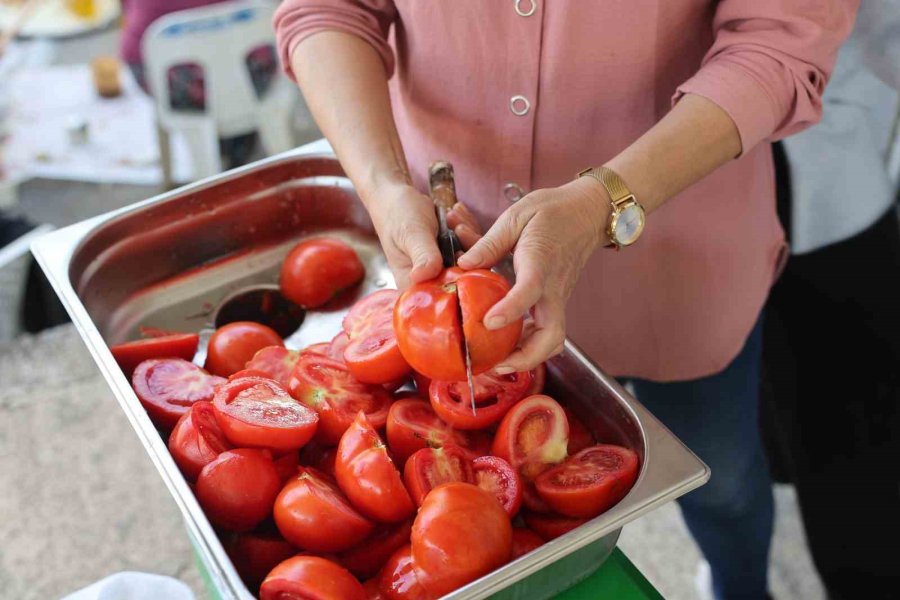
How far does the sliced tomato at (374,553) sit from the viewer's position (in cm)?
98

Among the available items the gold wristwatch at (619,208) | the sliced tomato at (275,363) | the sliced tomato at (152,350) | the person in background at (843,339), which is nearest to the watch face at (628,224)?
the gold wristwatch at (619,208)

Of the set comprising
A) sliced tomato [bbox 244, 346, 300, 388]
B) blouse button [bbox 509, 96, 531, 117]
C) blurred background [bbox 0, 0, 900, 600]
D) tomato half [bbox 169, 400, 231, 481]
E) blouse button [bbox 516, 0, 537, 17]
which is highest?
blouse button [bbox 516, 0, 537, 17]

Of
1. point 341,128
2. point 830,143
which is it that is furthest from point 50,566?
point 830,143

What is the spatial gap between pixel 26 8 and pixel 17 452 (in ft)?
9.45

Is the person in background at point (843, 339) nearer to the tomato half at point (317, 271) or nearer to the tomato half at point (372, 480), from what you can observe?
the tomato half at point (317, 271)

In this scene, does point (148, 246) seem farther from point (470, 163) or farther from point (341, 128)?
point (470, 163)

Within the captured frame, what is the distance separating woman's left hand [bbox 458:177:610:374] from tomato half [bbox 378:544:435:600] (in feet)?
0.79

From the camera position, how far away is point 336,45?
132 cm

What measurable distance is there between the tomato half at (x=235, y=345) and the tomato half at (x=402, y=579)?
0.43 metres

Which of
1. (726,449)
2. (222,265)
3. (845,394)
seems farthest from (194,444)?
(845,394)

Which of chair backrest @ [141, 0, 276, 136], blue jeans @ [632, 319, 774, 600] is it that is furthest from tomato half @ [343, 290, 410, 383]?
chair backrest @ [141, 0, 276, 136]

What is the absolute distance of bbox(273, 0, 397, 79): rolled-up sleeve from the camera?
4.36 feet

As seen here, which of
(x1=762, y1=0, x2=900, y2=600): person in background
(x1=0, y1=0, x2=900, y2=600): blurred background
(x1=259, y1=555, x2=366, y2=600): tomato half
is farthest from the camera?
(x1=0, y1=0, x2=900, y2=600): blurred background

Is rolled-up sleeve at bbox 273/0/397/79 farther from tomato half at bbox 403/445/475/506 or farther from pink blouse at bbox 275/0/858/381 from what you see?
tomato half at bbox 403/445/475/506
